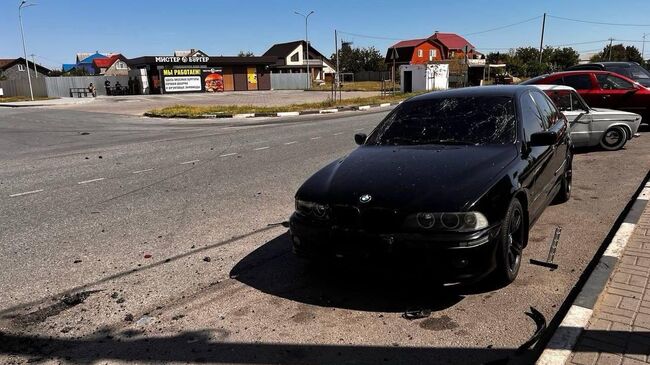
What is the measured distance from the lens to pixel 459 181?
12.7 ft

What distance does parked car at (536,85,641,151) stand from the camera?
9805 mm

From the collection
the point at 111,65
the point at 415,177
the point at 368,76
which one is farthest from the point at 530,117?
the point at 111,65

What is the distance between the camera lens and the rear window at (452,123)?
16.0 feet

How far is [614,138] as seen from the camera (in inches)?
410

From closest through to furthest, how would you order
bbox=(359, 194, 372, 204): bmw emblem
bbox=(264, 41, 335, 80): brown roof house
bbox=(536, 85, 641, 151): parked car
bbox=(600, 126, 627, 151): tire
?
bbox=(359, 194, 372, 204): bmw emblem < bbox=(536, 85, 641, 151): parked car < bbox=(600, 126, 627, 151): tire < bbox=(264, 41, 335, 80): brown roof house

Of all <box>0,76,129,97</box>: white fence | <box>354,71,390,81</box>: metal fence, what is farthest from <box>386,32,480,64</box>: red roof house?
<box>0,76,129,97</box>: white fence

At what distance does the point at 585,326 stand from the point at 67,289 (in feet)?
13.0

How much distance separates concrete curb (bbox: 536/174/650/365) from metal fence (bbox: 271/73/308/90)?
198 feet

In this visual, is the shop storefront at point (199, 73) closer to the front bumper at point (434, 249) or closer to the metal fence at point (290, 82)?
the metal fence at point (290, 82)

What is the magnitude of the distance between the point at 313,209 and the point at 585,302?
207 cm

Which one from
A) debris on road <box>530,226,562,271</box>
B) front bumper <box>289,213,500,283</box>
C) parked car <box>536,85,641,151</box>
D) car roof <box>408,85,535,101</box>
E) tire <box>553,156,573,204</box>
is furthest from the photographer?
parked car <box>536,85,641,151</box>

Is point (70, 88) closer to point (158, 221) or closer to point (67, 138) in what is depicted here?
point (67, 138)

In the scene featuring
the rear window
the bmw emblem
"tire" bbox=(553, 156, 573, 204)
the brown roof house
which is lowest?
"tire" bbox=(553, 156, 573, 204)

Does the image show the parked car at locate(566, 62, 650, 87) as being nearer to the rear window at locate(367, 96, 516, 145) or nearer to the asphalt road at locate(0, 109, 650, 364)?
the asphalt road at locate(0, 109, 650, 364)
